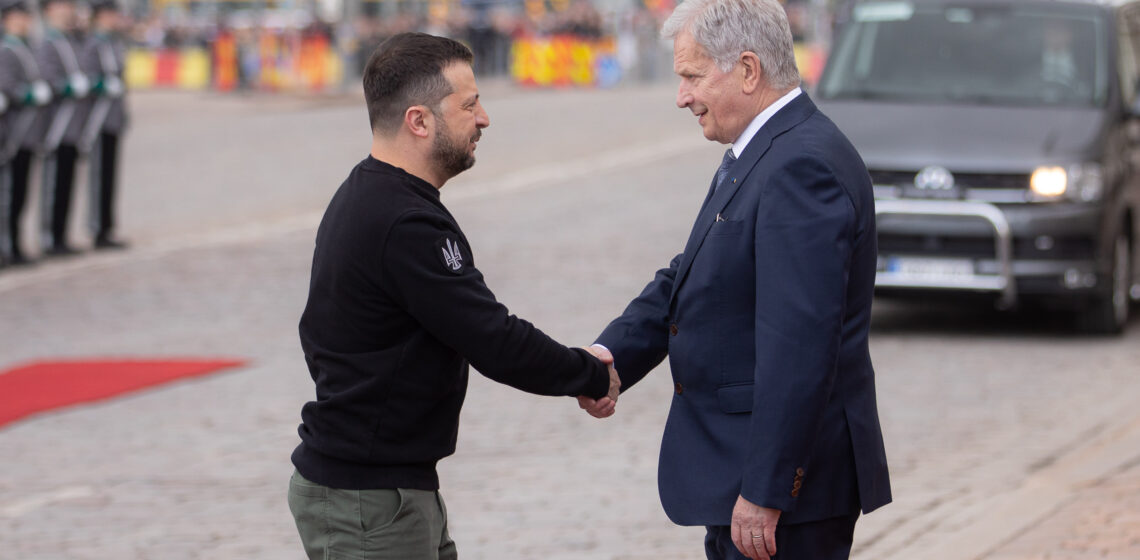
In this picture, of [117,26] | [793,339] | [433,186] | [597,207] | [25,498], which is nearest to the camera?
[793,339]

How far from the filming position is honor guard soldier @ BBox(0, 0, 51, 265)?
14.4 m

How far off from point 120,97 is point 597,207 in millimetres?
4885

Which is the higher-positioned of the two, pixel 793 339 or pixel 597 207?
pixel 793 339

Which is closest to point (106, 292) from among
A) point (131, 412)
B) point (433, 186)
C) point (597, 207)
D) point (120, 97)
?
point (120, 97)

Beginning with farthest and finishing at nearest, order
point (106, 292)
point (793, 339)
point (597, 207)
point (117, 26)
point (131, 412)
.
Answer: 1. point (597, 207)
2. point (117, 26)
3. point (106, 292)
4. point (131, 412)
5. point (793, 339)

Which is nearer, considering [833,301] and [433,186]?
[833,301]

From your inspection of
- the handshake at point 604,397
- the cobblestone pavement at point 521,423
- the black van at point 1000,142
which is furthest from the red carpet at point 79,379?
the handshake at point 604,397

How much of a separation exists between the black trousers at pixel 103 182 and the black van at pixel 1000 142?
22.5ft

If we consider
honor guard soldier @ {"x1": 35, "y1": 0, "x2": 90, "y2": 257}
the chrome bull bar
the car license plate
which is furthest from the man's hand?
honor guard soldier @ {"x1": 35, "y1": 0, "x2": 90, "y2": 257}

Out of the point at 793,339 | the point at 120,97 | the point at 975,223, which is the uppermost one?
the point at 793,339

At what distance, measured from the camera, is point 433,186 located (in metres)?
3.72

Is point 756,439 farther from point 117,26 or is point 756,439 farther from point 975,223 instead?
point 117,26

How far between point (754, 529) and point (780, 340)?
38 centimetres

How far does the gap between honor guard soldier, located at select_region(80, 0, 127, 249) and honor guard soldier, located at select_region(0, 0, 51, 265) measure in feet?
1.68
